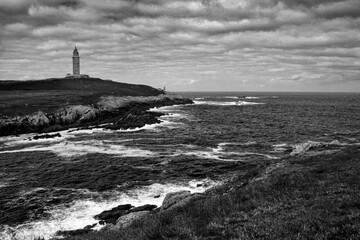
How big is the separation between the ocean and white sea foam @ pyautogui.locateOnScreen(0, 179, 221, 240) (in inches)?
3.1

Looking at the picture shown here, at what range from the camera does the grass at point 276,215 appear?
9188mm

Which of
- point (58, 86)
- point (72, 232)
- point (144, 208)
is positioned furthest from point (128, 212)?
point (58, 86)

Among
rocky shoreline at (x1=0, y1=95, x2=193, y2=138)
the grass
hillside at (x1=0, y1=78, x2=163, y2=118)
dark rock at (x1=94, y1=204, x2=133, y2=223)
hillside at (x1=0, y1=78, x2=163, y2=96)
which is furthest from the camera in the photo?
hillside at (x1=0, y1=78, x2=163, y2=96)

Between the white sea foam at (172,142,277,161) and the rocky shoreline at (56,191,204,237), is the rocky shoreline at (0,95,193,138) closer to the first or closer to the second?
the white sea foam at (172,142,277,161)

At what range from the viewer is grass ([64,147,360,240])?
9188 mm

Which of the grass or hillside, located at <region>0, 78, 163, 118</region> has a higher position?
hillside, located at <region>0, 78, 163, 118</region>

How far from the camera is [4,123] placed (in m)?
68.1

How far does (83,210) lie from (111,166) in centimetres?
1343

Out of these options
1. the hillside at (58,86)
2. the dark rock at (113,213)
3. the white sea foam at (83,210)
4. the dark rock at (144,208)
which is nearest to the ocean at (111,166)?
the white sea foam at (83,210)

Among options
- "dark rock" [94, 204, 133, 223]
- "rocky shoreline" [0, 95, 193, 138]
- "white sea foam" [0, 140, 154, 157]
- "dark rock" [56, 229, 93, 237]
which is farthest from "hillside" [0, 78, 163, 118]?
"dark rock" [56, 229, 93, 237]

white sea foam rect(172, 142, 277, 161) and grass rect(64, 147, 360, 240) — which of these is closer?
grass rect(64, 147, 360, 240)

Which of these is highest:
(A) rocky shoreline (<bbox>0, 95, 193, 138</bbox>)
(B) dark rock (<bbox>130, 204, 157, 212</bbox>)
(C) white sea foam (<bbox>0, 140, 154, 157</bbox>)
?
(A) rocky shoreline (<bbox>0, 95, 193, 138</bbox>)

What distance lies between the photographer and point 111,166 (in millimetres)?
38094

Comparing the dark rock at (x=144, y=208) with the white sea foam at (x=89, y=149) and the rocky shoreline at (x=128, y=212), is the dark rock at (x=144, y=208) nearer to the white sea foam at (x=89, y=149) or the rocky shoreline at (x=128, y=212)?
the rocky shoreline at (x=128, y=212)
